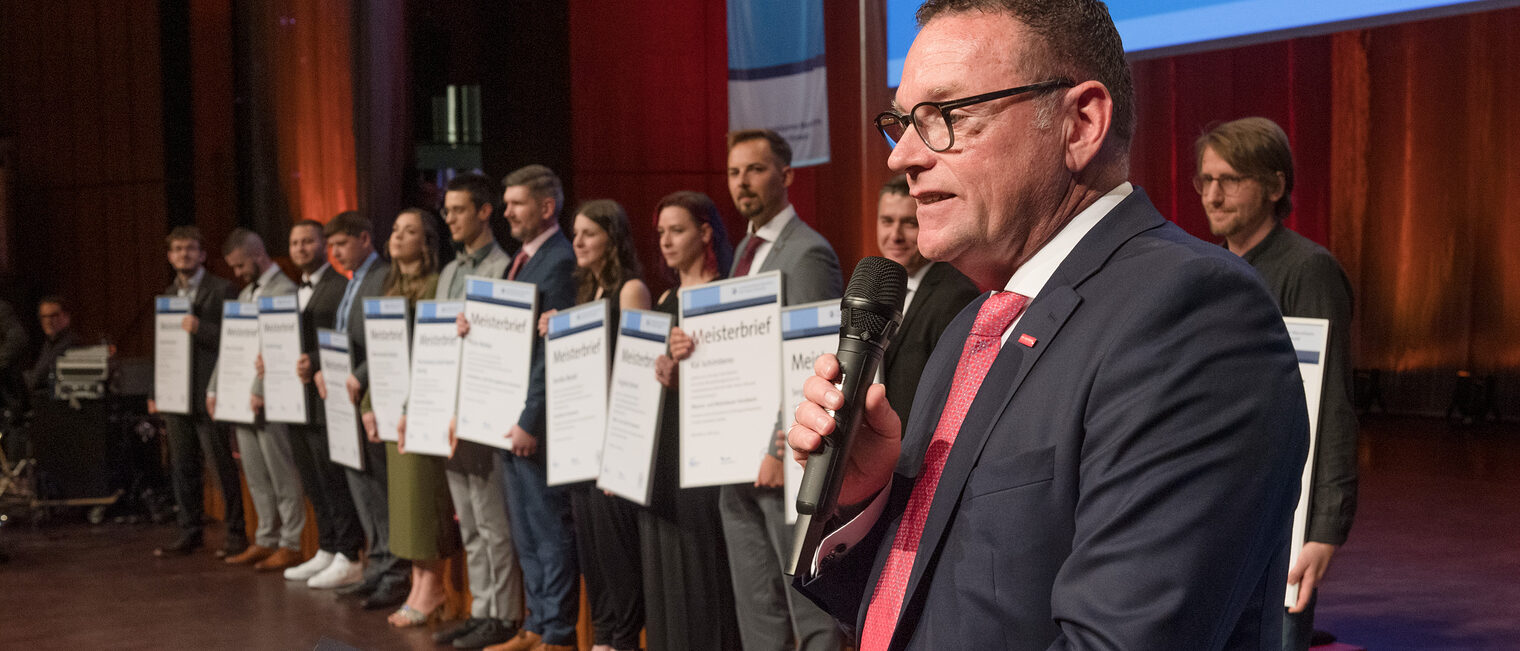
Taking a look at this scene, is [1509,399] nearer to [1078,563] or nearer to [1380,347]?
[1380,347]

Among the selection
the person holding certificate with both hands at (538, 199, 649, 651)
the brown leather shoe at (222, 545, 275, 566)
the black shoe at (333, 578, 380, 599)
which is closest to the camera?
the person holding certificate with both hands at (538, 199, 649, 651)

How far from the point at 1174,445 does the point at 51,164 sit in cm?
1301

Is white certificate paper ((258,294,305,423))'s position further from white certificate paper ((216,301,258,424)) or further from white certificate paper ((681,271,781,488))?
Answer: white certificate paper ((681,271,781,488))

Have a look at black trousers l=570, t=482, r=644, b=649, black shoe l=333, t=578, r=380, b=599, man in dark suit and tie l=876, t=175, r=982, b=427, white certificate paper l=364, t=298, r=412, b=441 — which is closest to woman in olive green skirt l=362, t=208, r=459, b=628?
white certificate paper l=364, t=298, r=412, b=441

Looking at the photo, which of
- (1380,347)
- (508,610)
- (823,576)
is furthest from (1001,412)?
(1380,347)

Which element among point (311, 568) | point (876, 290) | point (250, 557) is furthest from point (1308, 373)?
point (250, 557)

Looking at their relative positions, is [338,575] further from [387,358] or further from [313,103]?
[313,103]

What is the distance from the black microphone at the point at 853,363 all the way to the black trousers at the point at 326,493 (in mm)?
4895

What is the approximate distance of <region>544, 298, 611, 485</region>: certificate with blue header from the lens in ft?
12.3

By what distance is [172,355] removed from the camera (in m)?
6.58

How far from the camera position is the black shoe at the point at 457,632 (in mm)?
4613

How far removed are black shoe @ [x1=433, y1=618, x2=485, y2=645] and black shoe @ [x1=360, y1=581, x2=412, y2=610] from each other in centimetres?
61

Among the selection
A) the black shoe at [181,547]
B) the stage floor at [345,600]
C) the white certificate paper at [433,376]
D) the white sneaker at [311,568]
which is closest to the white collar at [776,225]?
the white certificate paper at [433,376]

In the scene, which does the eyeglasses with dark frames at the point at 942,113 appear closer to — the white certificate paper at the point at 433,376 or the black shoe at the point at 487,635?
the white certificate paper at the point at 433,376
